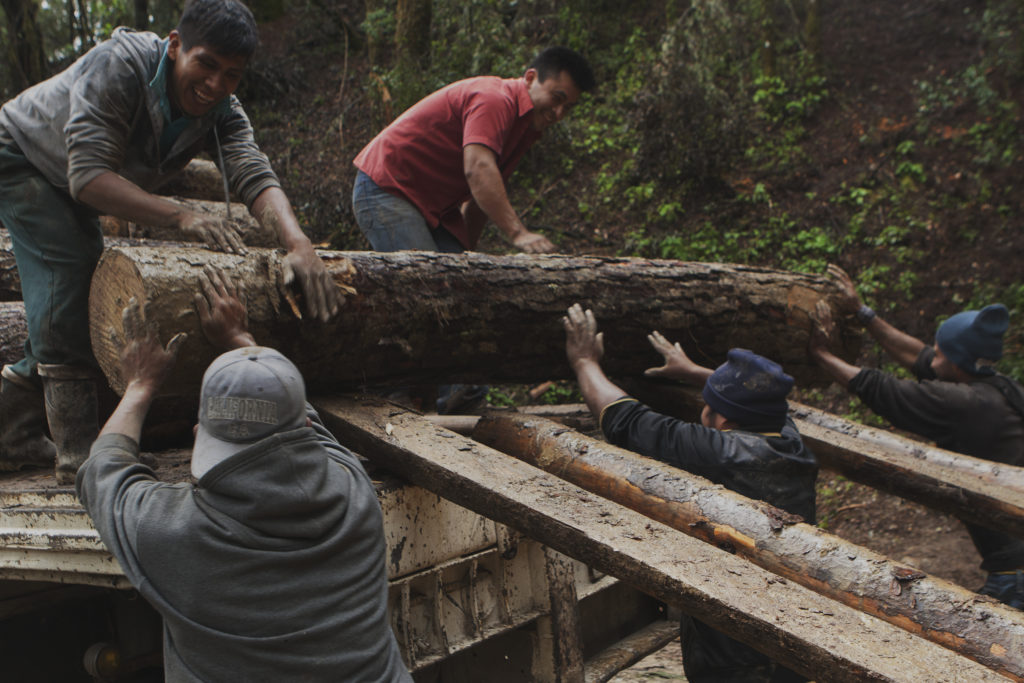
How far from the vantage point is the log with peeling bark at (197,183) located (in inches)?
231

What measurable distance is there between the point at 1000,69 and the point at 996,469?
812 cm

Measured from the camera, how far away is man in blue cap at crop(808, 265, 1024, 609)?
405 centimetres

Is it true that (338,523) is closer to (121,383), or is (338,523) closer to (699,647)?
(121,383)

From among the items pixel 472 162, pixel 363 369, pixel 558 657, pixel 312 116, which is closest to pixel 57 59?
pixel 312 116

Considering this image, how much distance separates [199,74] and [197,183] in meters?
3.49

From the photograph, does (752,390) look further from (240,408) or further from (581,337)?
(240,408)

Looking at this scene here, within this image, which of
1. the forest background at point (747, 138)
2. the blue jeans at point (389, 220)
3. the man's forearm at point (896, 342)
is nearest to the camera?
the blue jeans at point (389, 220)

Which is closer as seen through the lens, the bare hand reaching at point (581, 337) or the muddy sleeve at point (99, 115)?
the muddy sleeve at point (99, 115)

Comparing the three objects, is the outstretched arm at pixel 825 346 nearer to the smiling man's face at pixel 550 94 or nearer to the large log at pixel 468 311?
the large log at pixel 468 311

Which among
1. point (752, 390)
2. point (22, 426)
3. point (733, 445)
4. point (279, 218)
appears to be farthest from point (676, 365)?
point (22, 426)

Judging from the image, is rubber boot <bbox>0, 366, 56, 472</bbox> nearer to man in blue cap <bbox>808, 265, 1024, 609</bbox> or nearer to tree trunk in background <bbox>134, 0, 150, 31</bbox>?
man in blue cap <bbox>808, 265, 1024, 609</bbox>

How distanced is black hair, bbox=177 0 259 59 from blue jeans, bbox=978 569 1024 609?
4240 mm

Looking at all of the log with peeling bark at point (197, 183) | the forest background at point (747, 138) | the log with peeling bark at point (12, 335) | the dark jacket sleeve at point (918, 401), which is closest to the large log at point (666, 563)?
the log with peeling bark at point (12, 335)

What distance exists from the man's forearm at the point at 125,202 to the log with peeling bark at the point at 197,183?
3399mm
